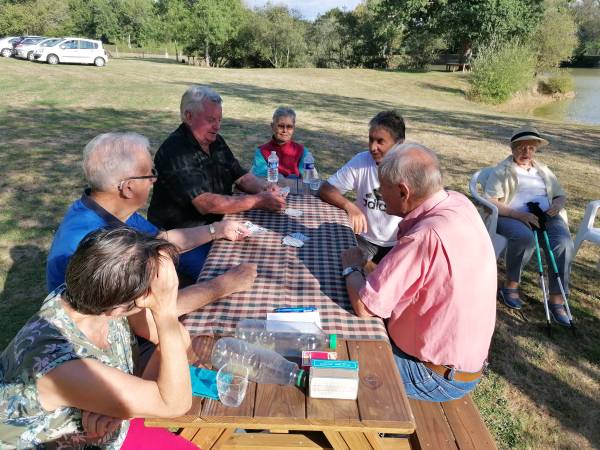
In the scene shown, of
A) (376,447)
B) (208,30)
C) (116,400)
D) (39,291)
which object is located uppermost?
(208,30)

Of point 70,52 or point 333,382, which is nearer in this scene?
point 333,382

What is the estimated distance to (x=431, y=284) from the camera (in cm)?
183

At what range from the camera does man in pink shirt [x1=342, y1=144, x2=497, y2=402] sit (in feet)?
5.90

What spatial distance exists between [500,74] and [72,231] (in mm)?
22392

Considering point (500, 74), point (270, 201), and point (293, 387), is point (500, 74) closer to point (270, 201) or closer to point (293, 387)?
point (270, 201)

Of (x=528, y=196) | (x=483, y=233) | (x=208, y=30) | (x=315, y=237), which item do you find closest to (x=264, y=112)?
(x=528, y=196)

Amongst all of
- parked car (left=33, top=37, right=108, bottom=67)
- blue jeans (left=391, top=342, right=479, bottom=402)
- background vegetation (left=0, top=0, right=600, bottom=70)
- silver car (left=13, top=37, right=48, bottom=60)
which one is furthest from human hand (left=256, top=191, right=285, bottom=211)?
background vegetation (left=0, top=0, right=600, bottom=70)

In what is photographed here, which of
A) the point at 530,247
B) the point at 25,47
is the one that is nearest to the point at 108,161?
the point at 530,247

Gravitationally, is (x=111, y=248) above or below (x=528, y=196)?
above

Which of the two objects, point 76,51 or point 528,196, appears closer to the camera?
point 528,196

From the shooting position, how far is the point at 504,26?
30.1 m

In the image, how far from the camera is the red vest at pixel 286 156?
15.3ft

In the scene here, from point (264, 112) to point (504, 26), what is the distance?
1026 inches

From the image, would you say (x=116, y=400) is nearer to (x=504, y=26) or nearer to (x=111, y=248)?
(x=111, y=248)
